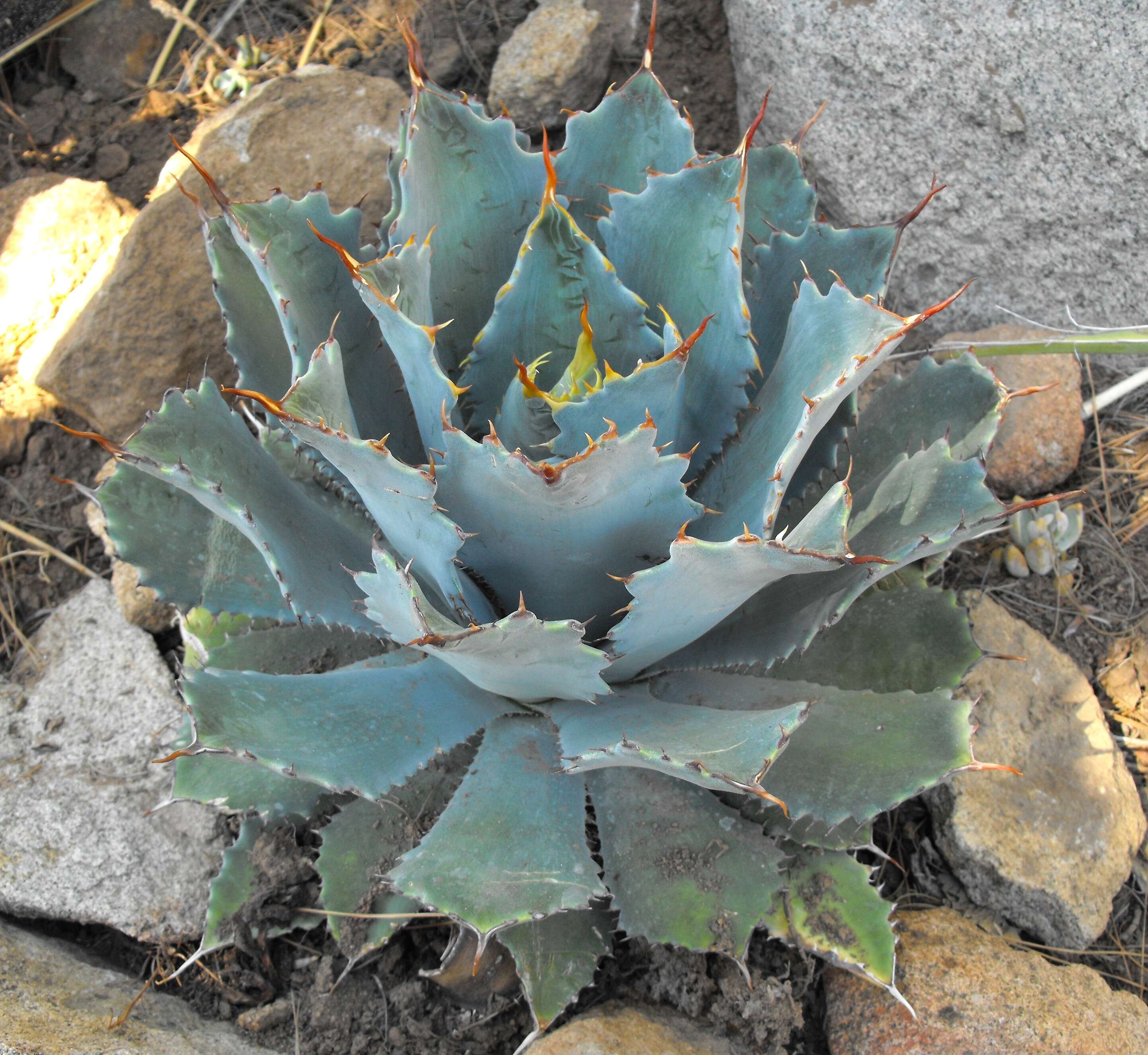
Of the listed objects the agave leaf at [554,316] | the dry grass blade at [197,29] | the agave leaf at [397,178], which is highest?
the dry grass blade at [197,29]

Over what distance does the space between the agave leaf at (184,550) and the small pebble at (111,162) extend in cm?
159

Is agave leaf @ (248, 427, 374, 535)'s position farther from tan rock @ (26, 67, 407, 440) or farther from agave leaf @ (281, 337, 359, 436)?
tan rock @ (26, 67, 407, 440)

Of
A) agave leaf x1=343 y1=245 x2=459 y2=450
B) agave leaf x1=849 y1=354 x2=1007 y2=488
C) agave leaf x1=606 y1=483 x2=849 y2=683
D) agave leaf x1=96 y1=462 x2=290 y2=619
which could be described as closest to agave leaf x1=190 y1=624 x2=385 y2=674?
agave leaf x1=96 y1=462 x2=290 y2=619

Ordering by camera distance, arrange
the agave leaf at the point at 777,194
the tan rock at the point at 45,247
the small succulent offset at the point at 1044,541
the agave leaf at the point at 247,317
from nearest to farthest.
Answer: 1. the agave leaf at the point at 247,317
2. the agave leaf at the point at 777,194
3. the small succulent offset at the point at 1044,541
4. the tan rock at the point at 45,247

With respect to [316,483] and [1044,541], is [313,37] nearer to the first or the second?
[316,483]

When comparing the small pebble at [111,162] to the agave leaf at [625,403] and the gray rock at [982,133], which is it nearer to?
the gray rock at [982,133]

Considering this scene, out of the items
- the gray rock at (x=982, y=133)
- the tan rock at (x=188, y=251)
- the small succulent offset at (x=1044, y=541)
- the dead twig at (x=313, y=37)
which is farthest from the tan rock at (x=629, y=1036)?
the dead twig at (x=313, y=37)

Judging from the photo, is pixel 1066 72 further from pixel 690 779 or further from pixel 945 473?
pixel 690 779

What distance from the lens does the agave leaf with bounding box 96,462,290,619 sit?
5.09 feet

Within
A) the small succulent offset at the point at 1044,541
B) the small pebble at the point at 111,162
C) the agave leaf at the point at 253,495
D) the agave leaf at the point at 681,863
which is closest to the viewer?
the agave leaf at the point at 253,495

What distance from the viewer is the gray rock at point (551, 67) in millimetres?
2520

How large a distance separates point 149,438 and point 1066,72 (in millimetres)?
2016

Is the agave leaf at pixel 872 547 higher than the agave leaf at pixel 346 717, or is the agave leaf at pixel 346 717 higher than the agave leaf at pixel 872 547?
the agave leaf at pixel 346 717

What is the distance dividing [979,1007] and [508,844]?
88cm
